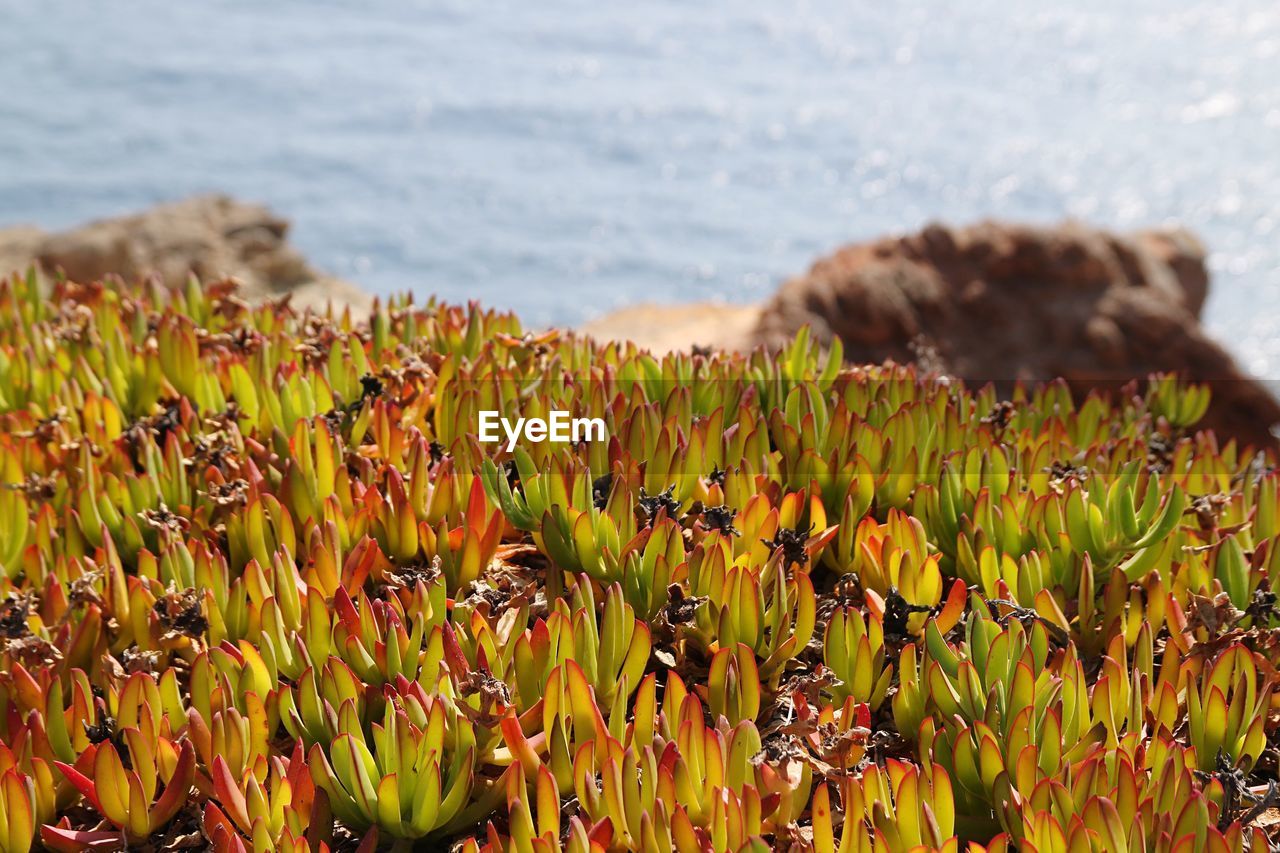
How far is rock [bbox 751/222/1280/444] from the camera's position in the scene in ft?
29.9

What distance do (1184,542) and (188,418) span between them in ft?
7.98

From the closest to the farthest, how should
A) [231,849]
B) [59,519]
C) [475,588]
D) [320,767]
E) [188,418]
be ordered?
1. [231,849]
2. [320,767]
3. [475,588]
4. [59,519]
5. [188,418]

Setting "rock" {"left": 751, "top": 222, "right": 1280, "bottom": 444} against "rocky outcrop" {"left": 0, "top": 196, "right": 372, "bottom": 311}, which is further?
"rocky outcrop" {"left": 0, "top": 196, "right": 372, "bottom": 311}

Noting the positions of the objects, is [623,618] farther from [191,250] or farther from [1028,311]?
[191,250]

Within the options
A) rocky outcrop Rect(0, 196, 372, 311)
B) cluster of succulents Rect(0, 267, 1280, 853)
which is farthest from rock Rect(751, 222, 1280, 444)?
cluster of succulents Rect(0, 267, 1280, 853)

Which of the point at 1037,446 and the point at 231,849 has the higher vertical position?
the point at 1037,446

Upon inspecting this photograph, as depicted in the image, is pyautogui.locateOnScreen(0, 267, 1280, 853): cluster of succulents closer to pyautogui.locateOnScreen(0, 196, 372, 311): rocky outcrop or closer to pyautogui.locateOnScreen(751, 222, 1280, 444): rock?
pyautogui.locateOnScreen(751, 222, 1280, 444): rock

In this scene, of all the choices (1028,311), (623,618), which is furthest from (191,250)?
(623,618)

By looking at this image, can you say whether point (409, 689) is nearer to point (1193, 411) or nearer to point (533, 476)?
point (533, 476)

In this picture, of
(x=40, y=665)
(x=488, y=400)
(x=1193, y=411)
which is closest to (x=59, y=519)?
(x=40, y=665)

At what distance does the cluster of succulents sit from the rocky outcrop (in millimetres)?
7092

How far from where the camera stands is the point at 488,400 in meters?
3.16

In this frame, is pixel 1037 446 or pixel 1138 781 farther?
pixel 1037 446

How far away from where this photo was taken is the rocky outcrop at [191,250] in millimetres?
10289
